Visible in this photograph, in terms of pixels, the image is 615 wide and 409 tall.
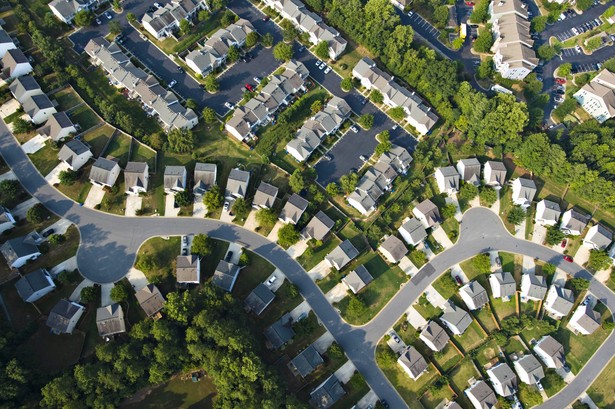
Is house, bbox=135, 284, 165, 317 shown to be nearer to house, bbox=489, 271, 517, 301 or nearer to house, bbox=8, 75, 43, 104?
house, bbox=8, 75, 43, 104

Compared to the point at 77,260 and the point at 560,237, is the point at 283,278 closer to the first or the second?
the point at 77,260

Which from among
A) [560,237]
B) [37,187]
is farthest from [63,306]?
[560,237]

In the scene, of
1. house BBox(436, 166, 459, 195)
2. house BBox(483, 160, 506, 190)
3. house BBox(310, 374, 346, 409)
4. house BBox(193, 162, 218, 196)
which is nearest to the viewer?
house BBox(310, 374, 346, 409)

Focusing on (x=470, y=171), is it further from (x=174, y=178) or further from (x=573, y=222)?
(x=174, y=178)

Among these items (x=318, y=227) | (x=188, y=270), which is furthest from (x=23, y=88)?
(x=318, y=227)

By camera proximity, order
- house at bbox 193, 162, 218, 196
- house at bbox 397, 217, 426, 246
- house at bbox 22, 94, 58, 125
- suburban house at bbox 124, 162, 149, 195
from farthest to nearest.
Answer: house at bbox 22, 94, 58, 125
house at bbox 397, 217, 426, 246
house at bbox 193, 162, 218, 196
suburban house at bbox 124, 162, 149, 195

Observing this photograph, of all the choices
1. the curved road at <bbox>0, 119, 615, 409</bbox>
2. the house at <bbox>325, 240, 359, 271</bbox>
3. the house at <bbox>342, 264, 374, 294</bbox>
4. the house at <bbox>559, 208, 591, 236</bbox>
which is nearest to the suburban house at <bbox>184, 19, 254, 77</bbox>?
the curved road at <bbox>0, 119, 615, 409</bbox>
